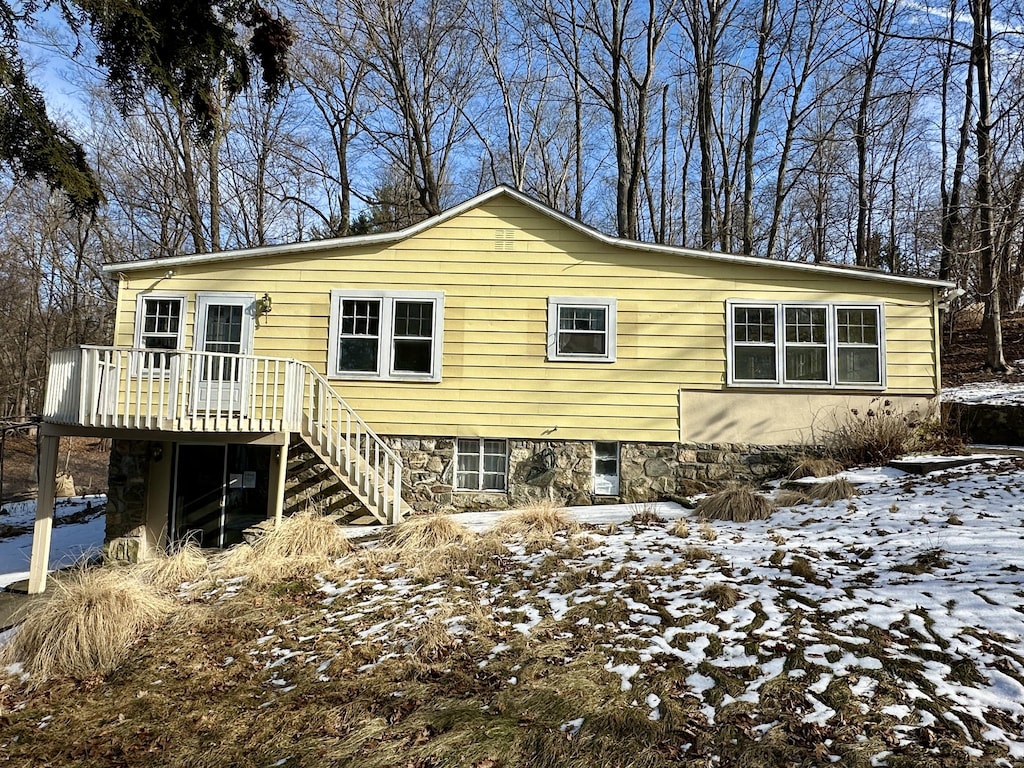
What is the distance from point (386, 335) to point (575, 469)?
3782 millimetres

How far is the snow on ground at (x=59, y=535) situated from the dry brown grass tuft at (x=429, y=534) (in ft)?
13.2

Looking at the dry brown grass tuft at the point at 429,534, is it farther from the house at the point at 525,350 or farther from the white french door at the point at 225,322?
the white french door at the point at 225,322

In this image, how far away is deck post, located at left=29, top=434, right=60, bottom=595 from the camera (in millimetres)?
7566

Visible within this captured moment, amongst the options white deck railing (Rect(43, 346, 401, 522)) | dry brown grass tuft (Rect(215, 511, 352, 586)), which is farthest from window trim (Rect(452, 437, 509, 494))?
dry brown grass tuft (Rect(215, 511, 352, 586))

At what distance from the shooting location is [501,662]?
4.25m

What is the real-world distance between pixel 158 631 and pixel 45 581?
3.63m

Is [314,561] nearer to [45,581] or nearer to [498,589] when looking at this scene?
[498,589]

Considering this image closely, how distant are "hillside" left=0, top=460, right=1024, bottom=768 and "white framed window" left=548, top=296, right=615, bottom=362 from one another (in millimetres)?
4161

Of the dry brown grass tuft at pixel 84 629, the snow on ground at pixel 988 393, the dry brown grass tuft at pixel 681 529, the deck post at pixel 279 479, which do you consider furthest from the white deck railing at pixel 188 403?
the snow on ground at pixel 988 393

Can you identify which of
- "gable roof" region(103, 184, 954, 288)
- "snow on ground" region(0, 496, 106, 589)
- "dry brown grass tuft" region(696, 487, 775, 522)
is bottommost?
"snow on ground" region(0, 496, 106, 589)

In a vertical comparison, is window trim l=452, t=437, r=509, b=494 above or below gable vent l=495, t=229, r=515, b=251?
below

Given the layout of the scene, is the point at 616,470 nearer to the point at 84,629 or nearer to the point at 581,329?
the point at 581,329

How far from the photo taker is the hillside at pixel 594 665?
3275 millimetres

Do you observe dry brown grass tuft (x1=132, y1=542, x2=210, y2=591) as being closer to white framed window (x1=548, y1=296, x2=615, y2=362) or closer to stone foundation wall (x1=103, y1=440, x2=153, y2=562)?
stone foundation wall (x1=103, y1=440, x2=153, y2=562)
